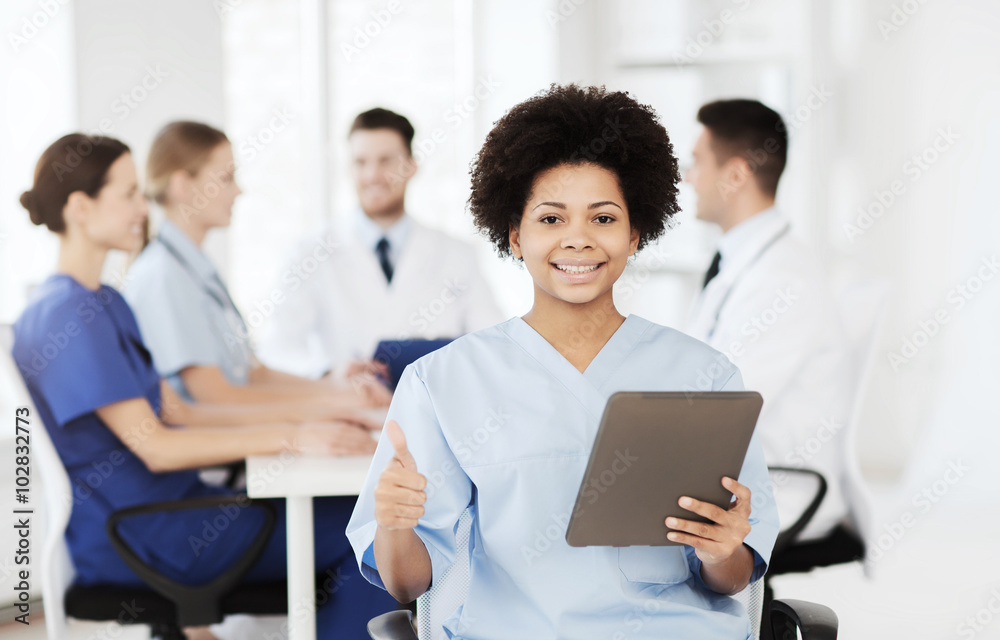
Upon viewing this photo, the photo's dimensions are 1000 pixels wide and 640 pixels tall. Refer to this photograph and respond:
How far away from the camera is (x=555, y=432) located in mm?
1233

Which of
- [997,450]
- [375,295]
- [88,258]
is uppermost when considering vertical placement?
[88,258]

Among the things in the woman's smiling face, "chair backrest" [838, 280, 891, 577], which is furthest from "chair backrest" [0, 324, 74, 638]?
"chair backrest" [838, 280, 891, 577]

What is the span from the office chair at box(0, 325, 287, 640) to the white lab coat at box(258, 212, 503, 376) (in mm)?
1581

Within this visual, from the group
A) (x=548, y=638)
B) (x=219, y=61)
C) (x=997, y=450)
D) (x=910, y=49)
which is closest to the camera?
(x=548, y=638)

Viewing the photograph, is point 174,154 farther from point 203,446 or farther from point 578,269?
point 578,269

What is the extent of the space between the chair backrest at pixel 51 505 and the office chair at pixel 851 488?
145 centimetres

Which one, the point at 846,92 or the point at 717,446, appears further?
the point at 846,92

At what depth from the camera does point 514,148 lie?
1.31 meters

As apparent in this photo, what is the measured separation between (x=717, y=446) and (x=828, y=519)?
3.95ft

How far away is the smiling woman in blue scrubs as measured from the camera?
1.20 m

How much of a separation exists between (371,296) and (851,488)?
1.95 m

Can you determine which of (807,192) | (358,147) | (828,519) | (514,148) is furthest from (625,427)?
(807,192)

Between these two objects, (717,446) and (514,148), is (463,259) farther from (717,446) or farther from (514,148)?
(717,446)

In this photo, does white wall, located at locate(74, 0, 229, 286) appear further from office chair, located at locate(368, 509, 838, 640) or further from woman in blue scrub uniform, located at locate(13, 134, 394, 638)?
office chair, located at locate(368, 509, 838, 640)
